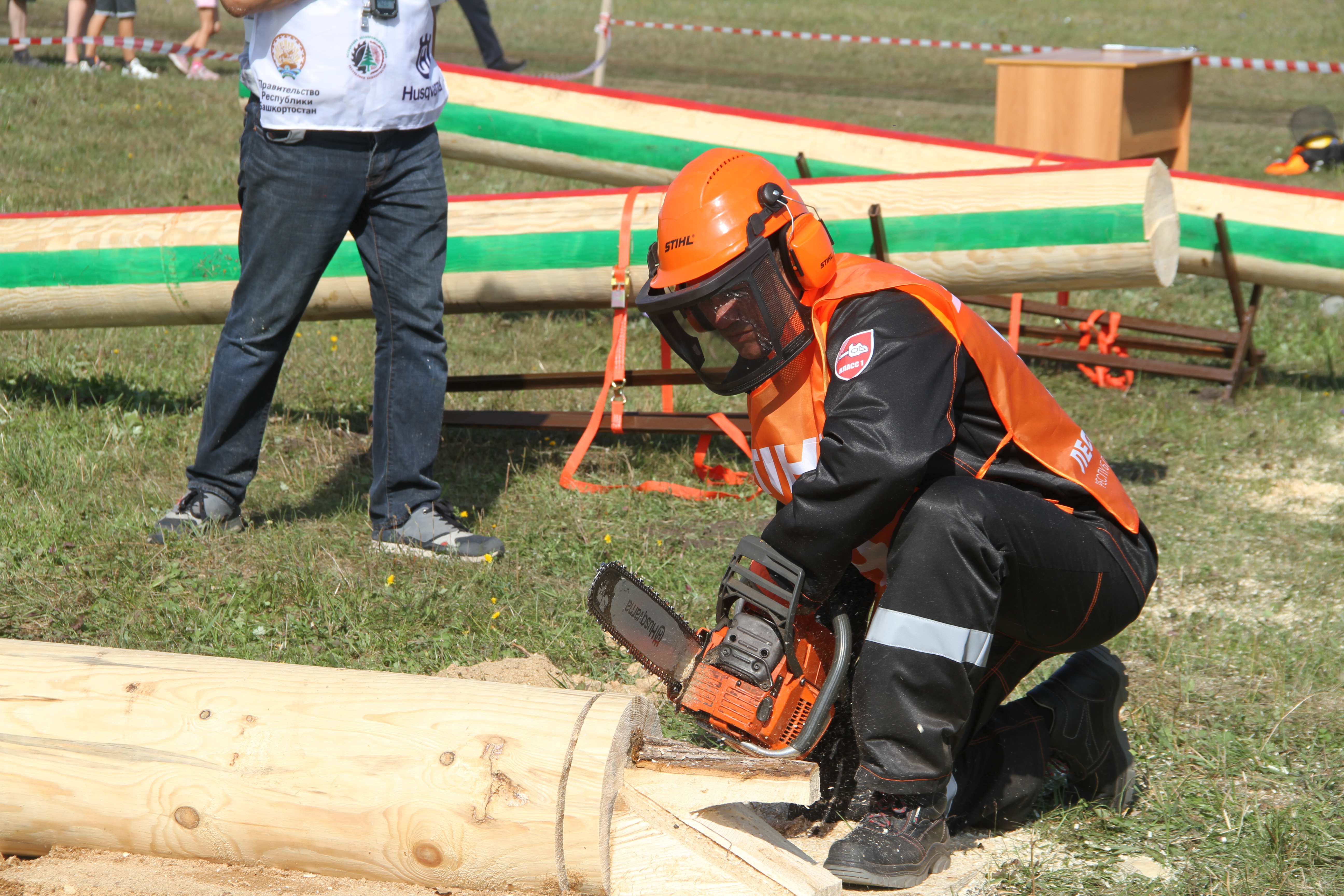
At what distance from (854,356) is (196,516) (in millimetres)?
2570

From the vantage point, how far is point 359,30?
3703mm

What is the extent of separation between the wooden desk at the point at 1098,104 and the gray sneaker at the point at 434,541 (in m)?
4.79

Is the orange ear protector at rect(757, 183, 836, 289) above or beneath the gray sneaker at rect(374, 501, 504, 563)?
above

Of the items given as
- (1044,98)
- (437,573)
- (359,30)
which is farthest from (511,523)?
(1044,98)

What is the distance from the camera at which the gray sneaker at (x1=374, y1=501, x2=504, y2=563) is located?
4020 mm

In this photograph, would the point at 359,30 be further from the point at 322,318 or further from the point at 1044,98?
the point at 1044,98

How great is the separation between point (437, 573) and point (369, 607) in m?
0.30

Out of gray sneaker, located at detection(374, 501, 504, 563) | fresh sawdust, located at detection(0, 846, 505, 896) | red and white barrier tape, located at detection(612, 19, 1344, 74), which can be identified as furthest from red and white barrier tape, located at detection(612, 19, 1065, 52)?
fresh sawdust, located at detection(0, 846, 505, 896)

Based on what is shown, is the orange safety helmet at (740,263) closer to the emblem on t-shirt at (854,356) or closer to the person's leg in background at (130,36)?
the emblem on t-shirt at (854,356)

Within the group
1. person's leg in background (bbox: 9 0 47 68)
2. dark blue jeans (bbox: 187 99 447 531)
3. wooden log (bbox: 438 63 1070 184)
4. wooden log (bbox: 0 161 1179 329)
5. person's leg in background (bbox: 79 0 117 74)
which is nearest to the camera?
dark blue jeans (bbox: 187 99 447 531)

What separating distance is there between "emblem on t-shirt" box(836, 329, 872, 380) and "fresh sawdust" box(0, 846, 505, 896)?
1.24 metres

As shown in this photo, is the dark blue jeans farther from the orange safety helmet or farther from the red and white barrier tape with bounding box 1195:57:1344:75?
the red and white barrier tape with bounding box 1195:57:1344:75

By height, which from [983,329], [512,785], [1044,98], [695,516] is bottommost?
[695,516]

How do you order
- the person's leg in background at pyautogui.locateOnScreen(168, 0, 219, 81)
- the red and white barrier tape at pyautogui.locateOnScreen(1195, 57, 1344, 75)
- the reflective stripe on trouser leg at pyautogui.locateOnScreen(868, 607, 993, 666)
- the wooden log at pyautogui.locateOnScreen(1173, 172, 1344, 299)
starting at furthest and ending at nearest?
the red and white barrier tape at pyautogui.locateOnScreen(1195, 57, 1344, 75) → the person's leg in background at pyautogui.locateOnScreen(168, 0, 219, 81) → the wooden log at pyautogui.locateOnScreen(1173, 172, 1344, 299) → the reflective stripe on trouser leg at pyautogui.locateOnScreen(868, 607, 993, 666)
